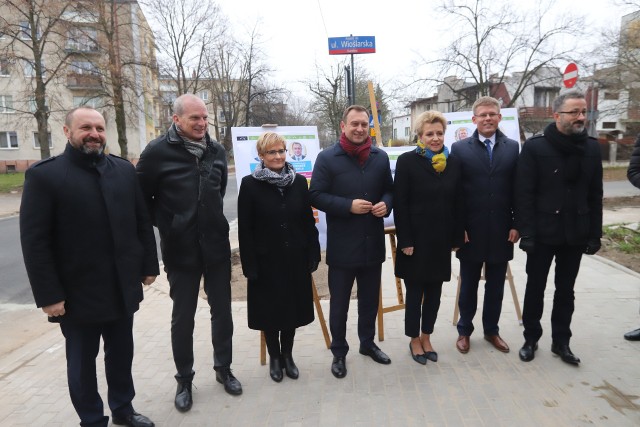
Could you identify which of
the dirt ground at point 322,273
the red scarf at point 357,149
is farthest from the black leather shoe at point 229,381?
the dirt ground at point 322,273

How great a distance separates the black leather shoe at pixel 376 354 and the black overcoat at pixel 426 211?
79 cm

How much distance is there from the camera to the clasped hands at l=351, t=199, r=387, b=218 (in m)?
3.27

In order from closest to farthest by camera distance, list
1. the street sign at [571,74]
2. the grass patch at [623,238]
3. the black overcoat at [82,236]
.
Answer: the black overcoat at [82,236] → the street sign at [571,74] → the grass patch at [623,238]

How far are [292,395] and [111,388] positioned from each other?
1292mm

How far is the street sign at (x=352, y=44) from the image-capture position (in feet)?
28.8

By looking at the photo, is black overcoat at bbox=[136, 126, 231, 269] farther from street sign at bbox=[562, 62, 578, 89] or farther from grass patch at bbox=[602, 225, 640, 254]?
grass patch at bbox=[602, 225, 640, 254]

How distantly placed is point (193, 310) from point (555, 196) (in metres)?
3.02

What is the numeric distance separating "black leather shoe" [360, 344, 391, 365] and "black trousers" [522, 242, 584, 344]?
1.29 m

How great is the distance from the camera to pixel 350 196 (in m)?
3.37

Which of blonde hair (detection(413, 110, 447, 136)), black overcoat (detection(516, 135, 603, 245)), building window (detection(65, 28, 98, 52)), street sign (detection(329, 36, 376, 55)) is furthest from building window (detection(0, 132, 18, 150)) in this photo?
black overcoat (detection(516, 135, 603, 245))

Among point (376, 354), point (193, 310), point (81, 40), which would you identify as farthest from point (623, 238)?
point (81, 40)

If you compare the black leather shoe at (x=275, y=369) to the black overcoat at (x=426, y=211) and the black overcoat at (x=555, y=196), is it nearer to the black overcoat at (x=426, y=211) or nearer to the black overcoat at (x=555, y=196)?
the black overcoat at (x=426, y=211)

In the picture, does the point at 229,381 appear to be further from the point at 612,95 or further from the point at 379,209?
the point at 612,95

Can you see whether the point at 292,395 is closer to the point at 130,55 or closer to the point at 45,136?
the point at 45,136
